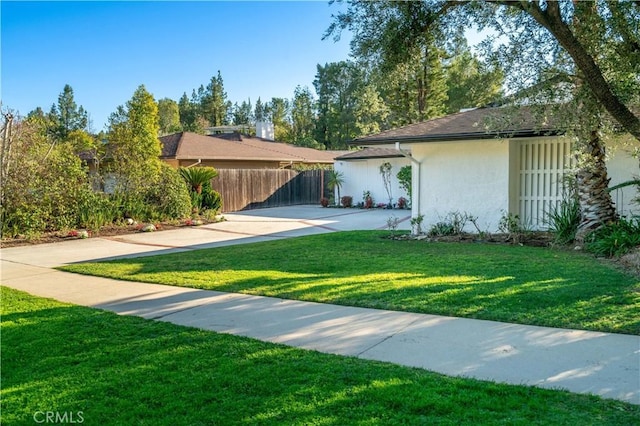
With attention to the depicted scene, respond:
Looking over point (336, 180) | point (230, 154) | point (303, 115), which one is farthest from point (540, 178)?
point (303, 115)

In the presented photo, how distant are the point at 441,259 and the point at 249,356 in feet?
18.3

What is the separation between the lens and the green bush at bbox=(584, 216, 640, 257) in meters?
8.62

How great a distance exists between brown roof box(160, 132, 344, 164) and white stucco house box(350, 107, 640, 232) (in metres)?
13.7

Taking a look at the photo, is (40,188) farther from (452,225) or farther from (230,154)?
(230,154)

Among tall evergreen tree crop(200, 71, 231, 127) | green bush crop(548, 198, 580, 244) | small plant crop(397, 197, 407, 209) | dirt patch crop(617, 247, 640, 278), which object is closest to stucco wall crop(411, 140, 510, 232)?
green bush crop(548, 198, 580, 244)

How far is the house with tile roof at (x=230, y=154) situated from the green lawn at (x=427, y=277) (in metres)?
14.2

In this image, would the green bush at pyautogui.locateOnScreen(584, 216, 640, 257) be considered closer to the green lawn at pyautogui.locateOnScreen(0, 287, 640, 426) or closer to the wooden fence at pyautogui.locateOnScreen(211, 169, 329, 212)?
the green lawn at pyautogui.locateOnScreen(0, 287, 640, 426)

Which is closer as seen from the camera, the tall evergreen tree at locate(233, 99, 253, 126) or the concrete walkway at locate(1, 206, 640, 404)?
the concrete walkway at locate(1, 206, 640, 404)

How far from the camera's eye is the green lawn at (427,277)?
5.34 metres

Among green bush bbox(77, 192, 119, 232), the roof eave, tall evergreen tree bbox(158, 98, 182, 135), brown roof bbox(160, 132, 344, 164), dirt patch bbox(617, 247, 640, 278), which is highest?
tall evergreen tree bbox(158, 98, 182, 135)

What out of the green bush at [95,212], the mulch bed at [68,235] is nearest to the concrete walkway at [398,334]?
the mulch bed at [68,235]

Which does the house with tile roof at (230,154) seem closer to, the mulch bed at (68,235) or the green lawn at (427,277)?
the mulch bed at (68,235)

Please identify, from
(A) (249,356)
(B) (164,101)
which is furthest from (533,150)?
(B) (164,101)

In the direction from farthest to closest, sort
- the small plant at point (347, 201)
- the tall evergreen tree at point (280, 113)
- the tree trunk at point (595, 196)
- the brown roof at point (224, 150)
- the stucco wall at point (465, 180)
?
the tall evergreen tree at point (280, 113) → the small plant at point (347, 201) → the brown roof at point (224, 150) → the stucco wall at point (465, 180) → the tree trunk at point (595, 196)
